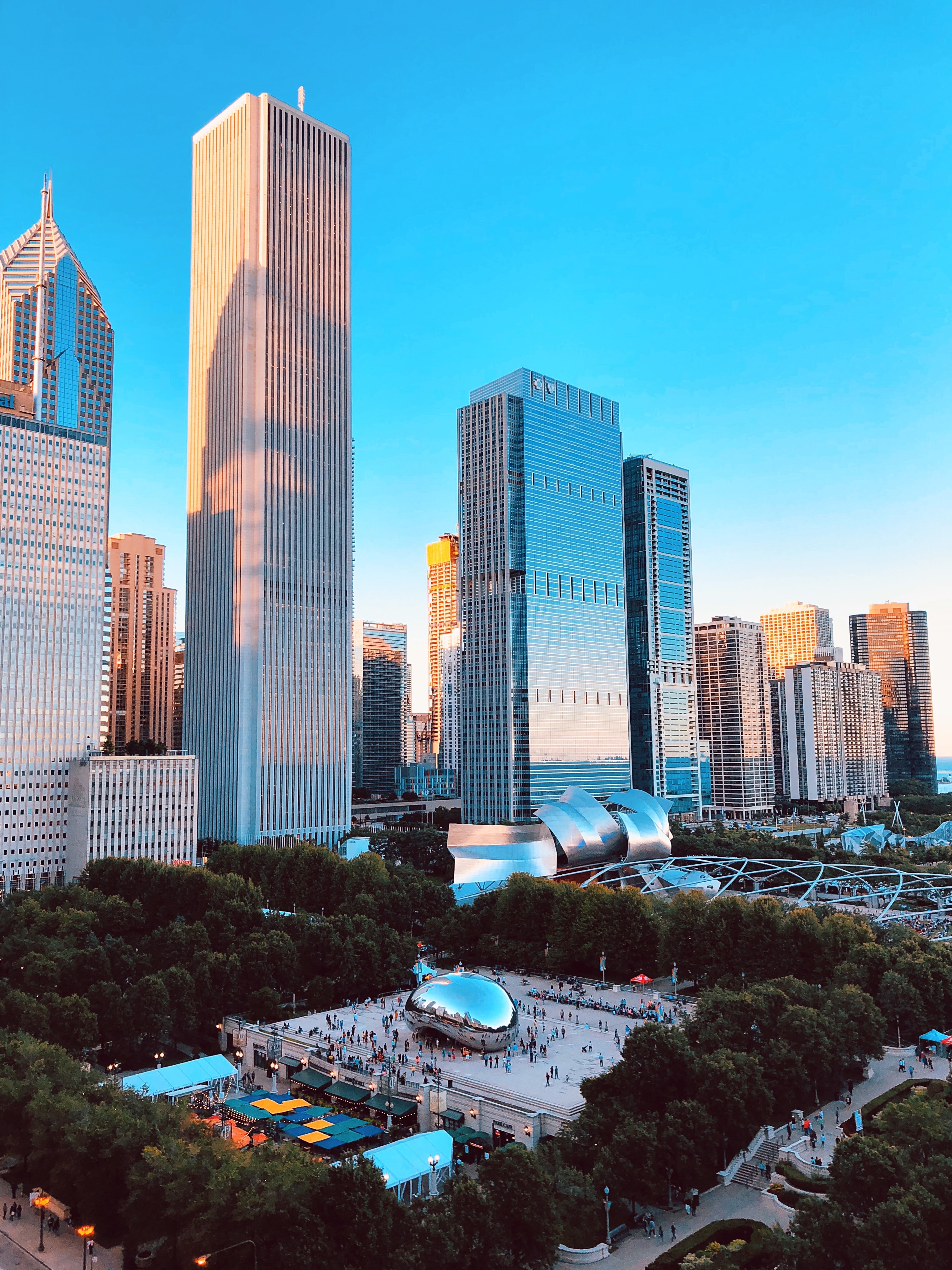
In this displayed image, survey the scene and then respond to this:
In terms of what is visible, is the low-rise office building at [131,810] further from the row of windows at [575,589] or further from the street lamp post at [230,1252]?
the street lamp post at [230,1252]

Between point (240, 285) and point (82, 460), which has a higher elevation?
point (240, 285)

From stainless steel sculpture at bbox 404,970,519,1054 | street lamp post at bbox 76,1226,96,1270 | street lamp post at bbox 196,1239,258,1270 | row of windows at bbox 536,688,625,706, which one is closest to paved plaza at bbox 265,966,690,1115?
stainless steel sculpture at bbox 404,970,519,1054

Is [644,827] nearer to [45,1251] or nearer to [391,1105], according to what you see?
[391,1105]

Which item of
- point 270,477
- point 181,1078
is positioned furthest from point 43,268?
point 181,1078

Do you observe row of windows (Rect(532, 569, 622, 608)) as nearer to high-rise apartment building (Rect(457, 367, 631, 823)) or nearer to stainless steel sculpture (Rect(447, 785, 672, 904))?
high-rise apartment building (Rect(457, 367, 631, 823))

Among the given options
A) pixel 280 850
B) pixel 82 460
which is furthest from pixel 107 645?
pixel 280 850

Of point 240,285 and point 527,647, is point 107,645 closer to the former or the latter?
point 240,285
